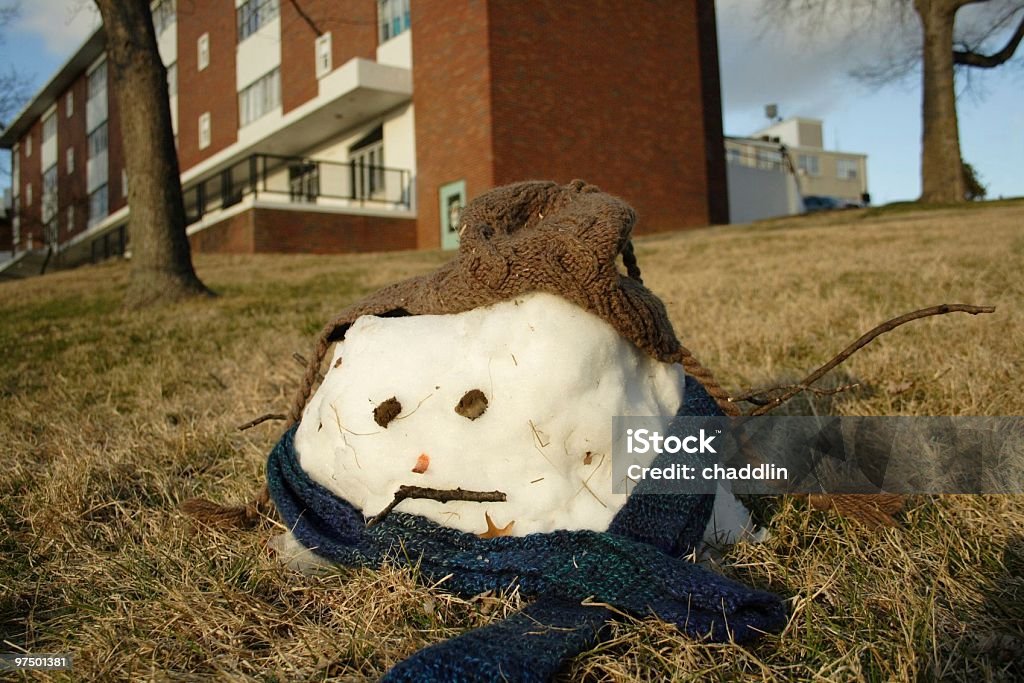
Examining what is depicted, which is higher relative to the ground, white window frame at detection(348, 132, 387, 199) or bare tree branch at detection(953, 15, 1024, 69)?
bare tree branch at detection(953, 15, 1024, 69)

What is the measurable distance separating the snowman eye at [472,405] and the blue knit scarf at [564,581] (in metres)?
0.22

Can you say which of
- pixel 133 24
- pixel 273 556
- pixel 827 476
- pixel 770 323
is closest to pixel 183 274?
pixel 133 24

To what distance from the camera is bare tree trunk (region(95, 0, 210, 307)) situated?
7016mm

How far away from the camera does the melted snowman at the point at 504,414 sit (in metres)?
1.28

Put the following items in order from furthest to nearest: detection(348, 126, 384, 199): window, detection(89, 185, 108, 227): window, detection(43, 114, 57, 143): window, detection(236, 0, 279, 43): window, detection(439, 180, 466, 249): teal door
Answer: detection(43, 114, 57, 143): window, detection(89, 185, 108, 227): window, detection(236, 0, 279, 43): window, detection(348, 126, 384, 199): window, detection(439, 180, 466, 249): teal door

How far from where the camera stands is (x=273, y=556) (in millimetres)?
1556

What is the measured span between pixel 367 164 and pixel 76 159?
21.2 m

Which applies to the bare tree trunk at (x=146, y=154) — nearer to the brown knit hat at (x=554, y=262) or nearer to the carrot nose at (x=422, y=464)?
the brown knit hat at (x=554, y=262)

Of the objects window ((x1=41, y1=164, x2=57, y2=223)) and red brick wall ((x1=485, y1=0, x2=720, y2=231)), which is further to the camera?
window ((x1=41, y1=164, x2=57, y2=223))

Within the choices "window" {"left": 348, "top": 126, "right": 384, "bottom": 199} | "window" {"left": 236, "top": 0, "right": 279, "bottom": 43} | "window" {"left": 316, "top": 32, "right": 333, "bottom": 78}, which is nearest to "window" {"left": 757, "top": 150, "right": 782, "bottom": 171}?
"window" {"left": 348, "top": 126, "right": 384, "bottom": 199}

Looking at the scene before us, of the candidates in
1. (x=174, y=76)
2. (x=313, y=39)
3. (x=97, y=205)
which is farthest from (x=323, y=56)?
(x=97, y=205)

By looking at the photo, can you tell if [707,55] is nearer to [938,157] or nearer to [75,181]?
[938,157]

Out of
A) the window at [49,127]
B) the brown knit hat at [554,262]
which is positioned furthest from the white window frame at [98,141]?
the brown knit hat at [554,262]

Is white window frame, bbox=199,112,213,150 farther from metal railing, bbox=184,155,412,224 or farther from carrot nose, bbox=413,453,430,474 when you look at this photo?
carrot nose, bbox=413,453,430,474
